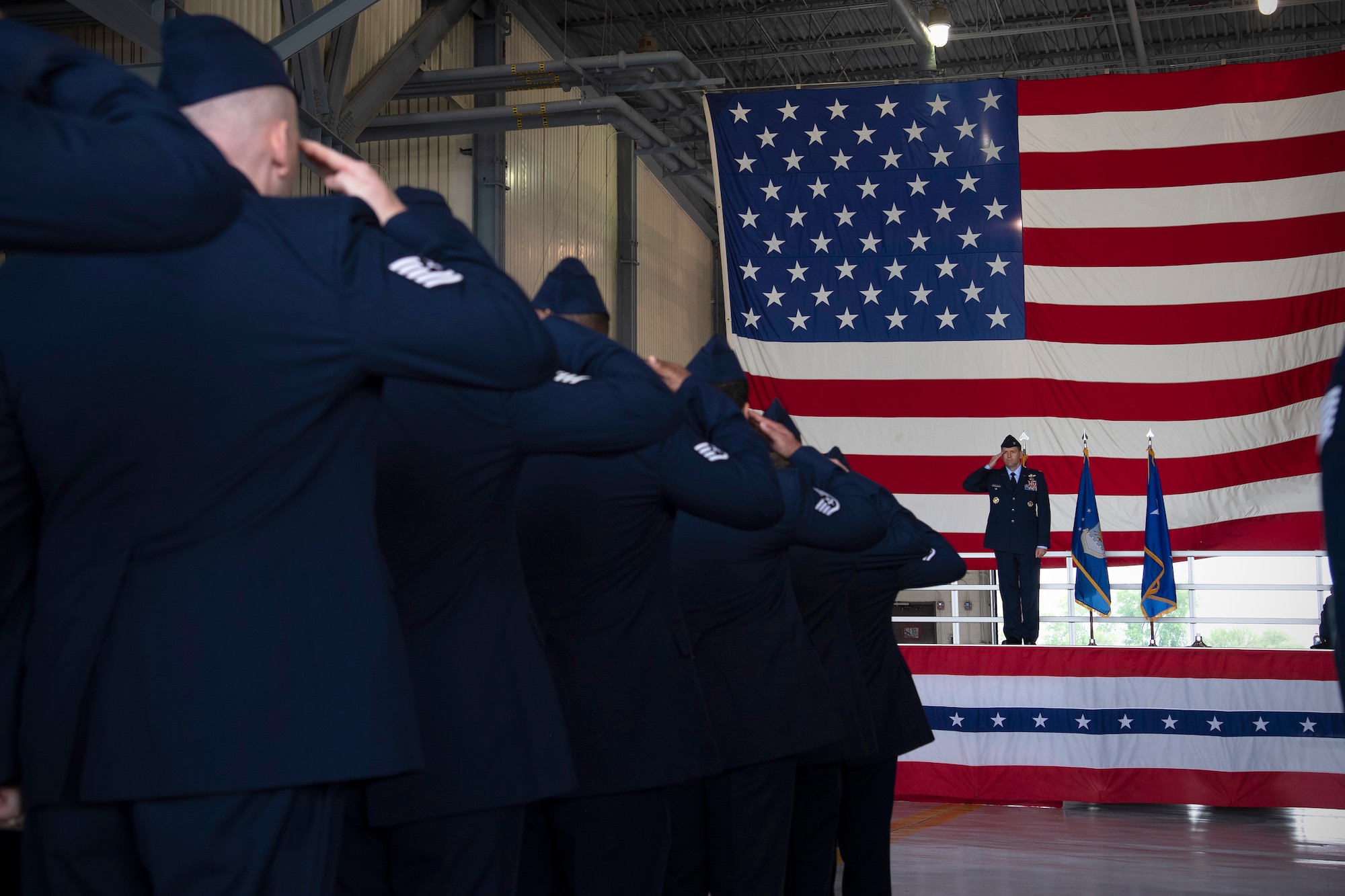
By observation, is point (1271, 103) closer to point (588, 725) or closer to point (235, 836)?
point (588, 725)

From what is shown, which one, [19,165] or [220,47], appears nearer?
[19,165]

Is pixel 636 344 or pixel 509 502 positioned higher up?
pixel 636 344

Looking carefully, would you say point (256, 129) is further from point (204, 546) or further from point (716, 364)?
point (716, 364)

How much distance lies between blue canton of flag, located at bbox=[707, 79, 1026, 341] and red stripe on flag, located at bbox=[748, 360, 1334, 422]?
0.45m

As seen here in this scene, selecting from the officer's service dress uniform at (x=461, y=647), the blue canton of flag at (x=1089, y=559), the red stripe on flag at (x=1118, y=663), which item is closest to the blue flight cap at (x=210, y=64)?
the officer's service dress uniform at (x=461, y=647)

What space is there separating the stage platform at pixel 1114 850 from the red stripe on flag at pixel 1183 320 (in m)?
3.88

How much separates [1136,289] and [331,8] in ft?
23.0

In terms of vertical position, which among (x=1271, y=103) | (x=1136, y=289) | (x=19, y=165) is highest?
(x=1271, y=103)

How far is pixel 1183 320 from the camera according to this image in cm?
1065

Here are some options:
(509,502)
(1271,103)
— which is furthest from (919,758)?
(509,502)

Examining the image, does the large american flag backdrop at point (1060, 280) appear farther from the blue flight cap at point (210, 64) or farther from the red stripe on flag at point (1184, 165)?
the blue flight cap at point (210, 64)

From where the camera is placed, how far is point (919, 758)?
8.84 metres

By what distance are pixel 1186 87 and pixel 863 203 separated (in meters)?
2.83

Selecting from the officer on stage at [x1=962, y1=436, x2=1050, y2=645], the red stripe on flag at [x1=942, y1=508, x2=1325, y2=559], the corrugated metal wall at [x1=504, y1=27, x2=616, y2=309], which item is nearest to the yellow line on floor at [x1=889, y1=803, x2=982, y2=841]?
the officer on stage at [x1=962, y1=436, x2=1050, y2=645]
